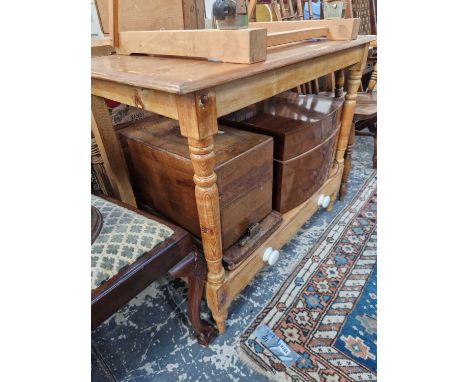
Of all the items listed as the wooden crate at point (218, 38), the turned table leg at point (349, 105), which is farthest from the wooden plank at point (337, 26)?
the turned table leg at point (349, 105)

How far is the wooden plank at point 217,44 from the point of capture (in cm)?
60

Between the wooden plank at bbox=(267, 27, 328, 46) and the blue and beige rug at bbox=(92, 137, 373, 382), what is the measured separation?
0.75 meters

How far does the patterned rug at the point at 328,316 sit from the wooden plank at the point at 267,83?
0.65 metres

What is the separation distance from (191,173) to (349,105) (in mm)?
765

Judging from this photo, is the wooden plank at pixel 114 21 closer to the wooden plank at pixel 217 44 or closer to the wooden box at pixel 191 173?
the wooden plank at pixel 217 44

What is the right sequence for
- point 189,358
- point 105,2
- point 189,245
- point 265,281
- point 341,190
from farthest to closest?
point 341,190, point 265,281, point 105,2, point 189,358, point 189,245

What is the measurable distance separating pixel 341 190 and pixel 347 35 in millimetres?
745

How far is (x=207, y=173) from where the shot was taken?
61 centimetres

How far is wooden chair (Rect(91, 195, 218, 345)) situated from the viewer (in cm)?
57

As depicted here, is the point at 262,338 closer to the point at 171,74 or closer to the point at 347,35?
the point at 171,74

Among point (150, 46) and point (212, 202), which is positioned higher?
point (150, 46)

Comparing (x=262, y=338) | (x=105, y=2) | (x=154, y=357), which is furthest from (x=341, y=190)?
(x=105, y=2)

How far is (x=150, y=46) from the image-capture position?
0.76 meters

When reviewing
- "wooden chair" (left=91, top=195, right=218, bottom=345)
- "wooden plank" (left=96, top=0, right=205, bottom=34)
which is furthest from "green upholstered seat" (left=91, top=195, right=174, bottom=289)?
"wooden plank" (left=96, top=0, right=205, bottom=34)
